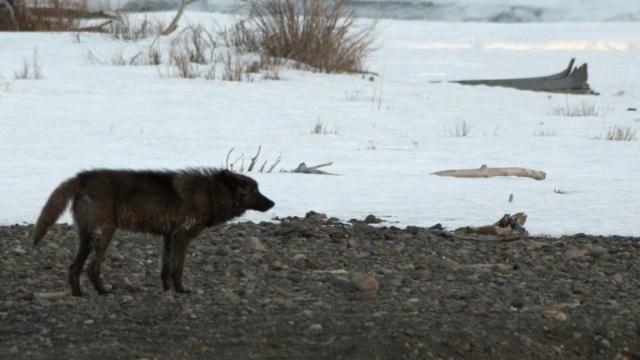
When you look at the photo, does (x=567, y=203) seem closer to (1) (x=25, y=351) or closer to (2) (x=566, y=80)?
(1) (x=25, y=351)

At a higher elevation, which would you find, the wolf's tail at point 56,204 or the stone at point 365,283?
the wolf's tail at point 56,204

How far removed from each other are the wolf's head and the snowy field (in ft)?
6.93

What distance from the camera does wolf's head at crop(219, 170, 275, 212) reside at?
241 inches

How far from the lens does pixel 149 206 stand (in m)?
5.69

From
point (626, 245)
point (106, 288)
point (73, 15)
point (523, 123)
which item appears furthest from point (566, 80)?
point (106, 288)

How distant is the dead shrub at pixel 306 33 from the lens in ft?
63.4

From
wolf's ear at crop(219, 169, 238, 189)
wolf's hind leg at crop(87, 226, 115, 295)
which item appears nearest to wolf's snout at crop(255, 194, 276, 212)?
wolf's ear at crop(219, 169, 238, 189)

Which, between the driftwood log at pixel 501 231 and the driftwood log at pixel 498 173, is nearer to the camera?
the driftwood log at pixel 501 231

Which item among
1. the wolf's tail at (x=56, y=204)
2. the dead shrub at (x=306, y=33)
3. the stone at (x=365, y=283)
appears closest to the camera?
the wolf's tail at (x=56, y=204)

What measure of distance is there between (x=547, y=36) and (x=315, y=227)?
2504 cm

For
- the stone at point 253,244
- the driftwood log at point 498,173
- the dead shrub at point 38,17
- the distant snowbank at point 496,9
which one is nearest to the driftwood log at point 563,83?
the driftwood log at point 498,173

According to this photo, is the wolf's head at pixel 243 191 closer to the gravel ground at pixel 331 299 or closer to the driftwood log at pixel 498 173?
the gravel ground at pixel 331 299

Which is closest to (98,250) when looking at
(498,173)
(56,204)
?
(56,204)

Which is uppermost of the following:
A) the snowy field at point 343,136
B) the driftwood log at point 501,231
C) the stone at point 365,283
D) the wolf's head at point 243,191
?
the wolf's head at point 243,191
